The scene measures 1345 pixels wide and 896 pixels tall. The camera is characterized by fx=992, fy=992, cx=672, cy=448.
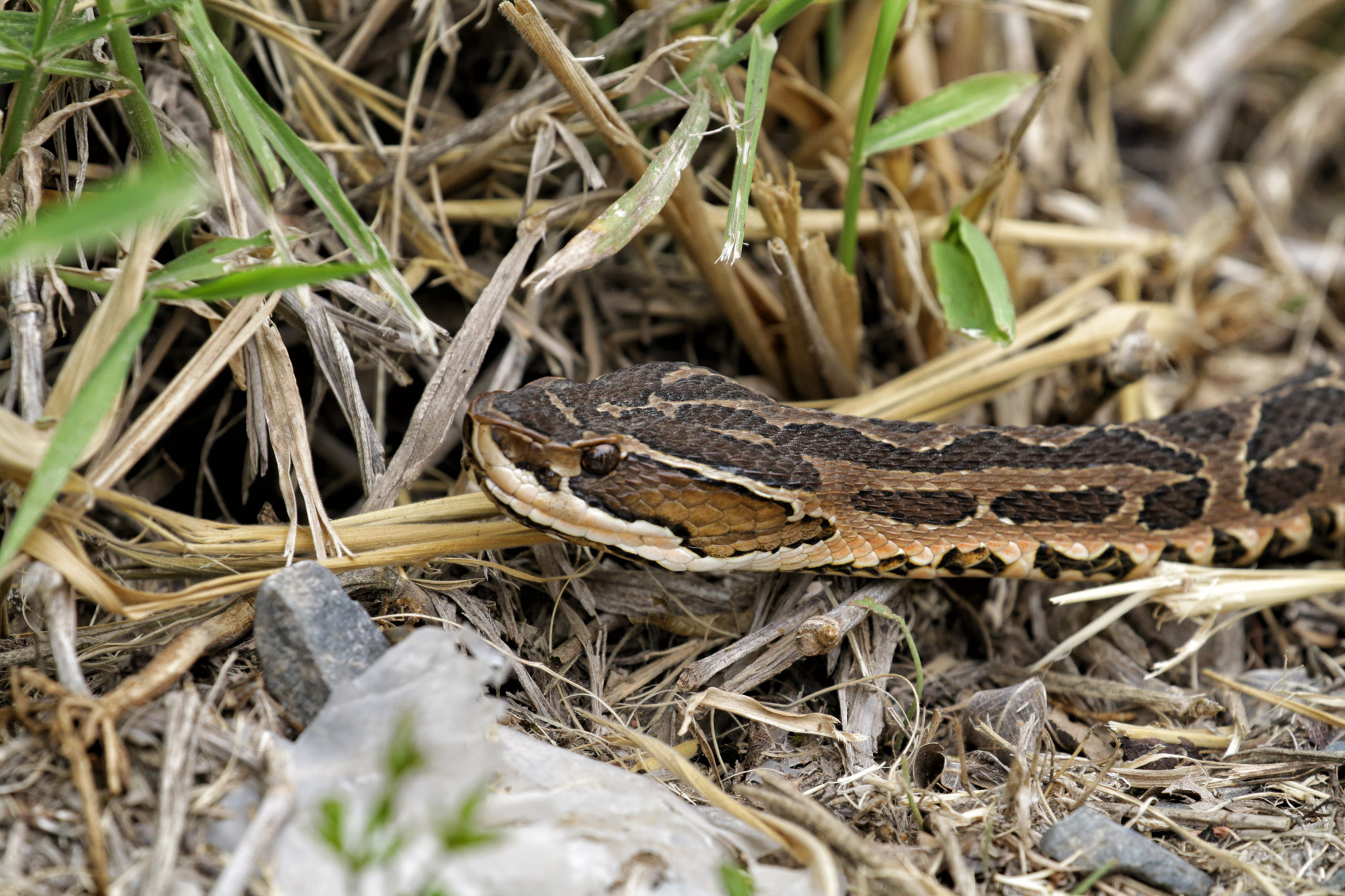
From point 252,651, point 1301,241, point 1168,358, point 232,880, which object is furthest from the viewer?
point 1301,241

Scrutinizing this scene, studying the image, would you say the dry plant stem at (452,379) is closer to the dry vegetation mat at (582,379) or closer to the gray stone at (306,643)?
the dry vegetation mat at (582,379)

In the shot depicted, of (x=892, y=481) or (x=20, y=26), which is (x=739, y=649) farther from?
(x=20, y=26)

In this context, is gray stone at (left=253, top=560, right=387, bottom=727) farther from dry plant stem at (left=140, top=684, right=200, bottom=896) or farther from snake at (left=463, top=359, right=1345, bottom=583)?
snake at (left=463, top=359, right=1345, bottom=583)

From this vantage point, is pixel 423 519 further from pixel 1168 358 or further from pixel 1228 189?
pixel 1228 189

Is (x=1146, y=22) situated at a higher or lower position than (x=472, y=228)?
higher

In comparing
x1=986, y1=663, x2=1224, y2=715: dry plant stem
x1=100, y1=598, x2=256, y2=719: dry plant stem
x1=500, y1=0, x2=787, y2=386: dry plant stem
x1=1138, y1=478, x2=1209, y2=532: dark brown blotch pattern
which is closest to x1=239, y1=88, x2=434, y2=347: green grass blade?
x1=500, y1=0, x2=787, y2=386: dry plant stem

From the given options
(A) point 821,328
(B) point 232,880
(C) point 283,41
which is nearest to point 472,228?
(C) point 283,41
